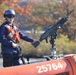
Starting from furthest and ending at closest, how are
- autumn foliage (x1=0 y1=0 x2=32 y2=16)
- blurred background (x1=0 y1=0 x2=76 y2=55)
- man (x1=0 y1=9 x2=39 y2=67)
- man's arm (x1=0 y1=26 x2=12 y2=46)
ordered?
blurred background (x1=0 y1=0 x2=76 y2=55) → autumn foliage (x1=0 y1=0 x2=32 y2=16) → man (x1=0 y1=9 x2=39 y2=67) → man's arm (x1=0 y1=26 x2=12 y2=46)

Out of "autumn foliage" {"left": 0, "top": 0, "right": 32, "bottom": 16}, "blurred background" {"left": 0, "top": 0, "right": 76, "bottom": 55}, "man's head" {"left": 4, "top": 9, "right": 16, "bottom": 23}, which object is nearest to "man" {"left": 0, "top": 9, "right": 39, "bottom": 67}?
"man's head" {"left": 4, "top": 9, "right": 16, "bottom": 23}

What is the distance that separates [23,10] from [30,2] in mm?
4524

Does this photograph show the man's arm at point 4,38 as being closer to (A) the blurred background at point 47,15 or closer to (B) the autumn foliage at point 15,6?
(B) the autumn foliage at point 15,6

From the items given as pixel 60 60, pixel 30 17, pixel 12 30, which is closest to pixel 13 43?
pixel 12 30

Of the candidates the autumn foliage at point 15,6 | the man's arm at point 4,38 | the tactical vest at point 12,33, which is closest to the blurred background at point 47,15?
the autumn foliage at point 15,6

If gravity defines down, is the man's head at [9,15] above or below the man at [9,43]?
above

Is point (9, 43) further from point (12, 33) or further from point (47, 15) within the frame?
point (47, 15)

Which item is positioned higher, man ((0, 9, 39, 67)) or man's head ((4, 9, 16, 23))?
man's head ((4, 9, 16, 23))

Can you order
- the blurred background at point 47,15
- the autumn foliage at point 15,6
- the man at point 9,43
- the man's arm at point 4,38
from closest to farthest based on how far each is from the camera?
the man's arm at point 4,38 < the man at point 9,43 < the autumn foliage at point 15,6 < the blurred background at point 47,15

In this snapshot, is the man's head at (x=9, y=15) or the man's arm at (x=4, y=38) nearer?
the man's arm at (x=4, y=38)

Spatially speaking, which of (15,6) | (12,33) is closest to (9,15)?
(12,33)

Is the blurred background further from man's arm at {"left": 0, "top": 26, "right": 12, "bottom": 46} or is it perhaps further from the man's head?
man's arm at {"left": 0, "top": 26, "right": 12, "bottom": 46}

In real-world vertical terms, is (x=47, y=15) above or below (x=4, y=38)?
below

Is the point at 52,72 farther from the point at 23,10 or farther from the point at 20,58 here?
the point at 23,10
